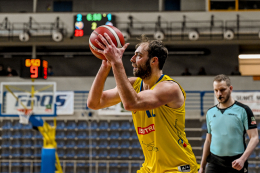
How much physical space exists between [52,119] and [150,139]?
9.37 meters

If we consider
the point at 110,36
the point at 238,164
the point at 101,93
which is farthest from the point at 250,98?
the point at 110,36

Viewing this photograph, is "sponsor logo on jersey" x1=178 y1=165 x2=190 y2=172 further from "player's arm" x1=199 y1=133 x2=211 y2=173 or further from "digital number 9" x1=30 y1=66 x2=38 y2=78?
"digital number 9" x1=30 y1=66 x2=38 y2=78

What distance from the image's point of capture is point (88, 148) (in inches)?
433

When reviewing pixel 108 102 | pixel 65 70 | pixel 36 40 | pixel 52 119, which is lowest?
pixel 52 119

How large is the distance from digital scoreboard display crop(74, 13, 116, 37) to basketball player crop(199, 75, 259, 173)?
7831mm

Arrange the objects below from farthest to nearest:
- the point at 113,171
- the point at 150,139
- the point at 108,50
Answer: the point at 113,171
the point at 150,139
the point at 108,50

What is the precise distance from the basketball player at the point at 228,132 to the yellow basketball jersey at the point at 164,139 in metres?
1.28

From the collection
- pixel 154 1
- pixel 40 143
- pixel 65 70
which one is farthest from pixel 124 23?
pixel 40 143

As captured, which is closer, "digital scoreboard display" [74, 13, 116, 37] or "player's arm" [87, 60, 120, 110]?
"player's arm" [87, 60, 120, 110]

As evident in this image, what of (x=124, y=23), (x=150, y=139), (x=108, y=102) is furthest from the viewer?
(x=124, y=23)

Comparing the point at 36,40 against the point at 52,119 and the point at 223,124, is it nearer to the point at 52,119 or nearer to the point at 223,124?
the point at 52,119

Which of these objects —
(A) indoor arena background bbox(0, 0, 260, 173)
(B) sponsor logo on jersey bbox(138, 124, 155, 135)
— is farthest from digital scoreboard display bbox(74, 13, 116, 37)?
(B) sponsor logo on jersey bbox(138, 124, 155, 135)

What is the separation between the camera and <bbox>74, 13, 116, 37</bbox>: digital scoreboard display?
11064 millimetres

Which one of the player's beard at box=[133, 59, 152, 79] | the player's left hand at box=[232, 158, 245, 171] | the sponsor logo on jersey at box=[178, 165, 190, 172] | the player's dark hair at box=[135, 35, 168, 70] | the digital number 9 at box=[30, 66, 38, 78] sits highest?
the digital number 9 at box=[30, 66, 38, 78]
